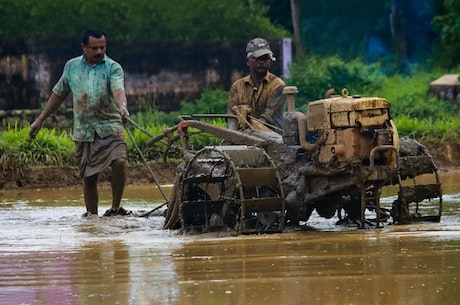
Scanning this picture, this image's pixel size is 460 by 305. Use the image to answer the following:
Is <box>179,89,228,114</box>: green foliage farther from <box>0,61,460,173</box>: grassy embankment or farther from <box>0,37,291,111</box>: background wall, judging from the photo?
<box>0,37,291,111</box>: background wall

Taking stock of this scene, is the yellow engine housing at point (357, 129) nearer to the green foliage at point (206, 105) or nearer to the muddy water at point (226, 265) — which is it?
the muddy water at point (226, 265)

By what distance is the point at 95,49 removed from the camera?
13.3 m

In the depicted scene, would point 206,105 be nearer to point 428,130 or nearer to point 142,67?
point 142,67

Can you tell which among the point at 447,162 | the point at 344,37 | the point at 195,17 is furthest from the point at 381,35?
the point at 447,162

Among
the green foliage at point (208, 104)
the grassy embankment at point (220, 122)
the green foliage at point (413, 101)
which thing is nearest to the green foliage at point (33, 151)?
the grassy embankment at point (220, 122)

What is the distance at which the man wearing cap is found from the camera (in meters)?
12.7

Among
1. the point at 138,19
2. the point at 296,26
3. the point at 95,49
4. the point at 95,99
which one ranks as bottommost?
the point at 95,99

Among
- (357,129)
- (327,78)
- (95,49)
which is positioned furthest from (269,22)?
(357,129)

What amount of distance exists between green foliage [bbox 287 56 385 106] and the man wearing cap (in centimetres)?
1056

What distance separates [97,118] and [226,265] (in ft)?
15.9

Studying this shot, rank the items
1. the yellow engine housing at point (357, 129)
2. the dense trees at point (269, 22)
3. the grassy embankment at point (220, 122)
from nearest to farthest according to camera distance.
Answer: the yellow engine housing at point (357, 129) < the grassy embankment at point (220, 122) < the dense trees at point (269, 22)

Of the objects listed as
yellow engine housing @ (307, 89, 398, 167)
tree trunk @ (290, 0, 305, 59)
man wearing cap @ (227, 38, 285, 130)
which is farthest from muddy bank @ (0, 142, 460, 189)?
tree trunk @ (290, 0, 305, 59)

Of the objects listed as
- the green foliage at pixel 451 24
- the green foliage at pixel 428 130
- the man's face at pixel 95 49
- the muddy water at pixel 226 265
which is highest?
the green foliage at pixel 451 24

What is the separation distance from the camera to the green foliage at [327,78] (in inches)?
949
